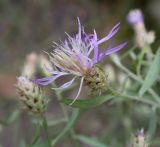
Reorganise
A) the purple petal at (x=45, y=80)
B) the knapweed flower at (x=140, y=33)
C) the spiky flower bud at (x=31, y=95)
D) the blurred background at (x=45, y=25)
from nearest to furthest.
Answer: the purple petal at (x=45, y=80), the spiky flower bud at (x=31, y=95), the knapweed flower at (x=140, y=33), the blurred background at (x=45, y=25)

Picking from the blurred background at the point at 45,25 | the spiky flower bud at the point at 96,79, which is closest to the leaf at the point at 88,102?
the spiky flower bud at the point at 96,79

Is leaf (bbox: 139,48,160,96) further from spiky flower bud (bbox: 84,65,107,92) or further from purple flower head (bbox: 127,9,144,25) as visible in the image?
purple flower head (bbox: 127,9,144,25)

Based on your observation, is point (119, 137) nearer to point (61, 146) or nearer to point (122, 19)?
point (61, 146)

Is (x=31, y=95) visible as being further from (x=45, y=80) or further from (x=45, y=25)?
(x=45, y=25)

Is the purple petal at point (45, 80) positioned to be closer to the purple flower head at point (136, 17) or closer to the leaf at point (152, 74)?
the leaf at point (152, 74)

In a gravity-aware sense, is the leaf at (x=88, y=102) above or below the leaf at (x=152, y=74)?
below

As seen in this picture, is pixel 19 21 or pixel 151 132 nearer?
pixel 151 132

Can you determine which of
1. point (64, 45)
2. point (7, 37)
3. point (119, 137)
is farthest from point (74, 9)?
point (64, 45)

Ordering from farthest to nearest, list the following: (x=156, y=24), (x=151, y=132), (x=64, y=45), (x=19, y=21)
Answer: (x=19, y=21), (x=156, y=24), (x=151, y=132), (x=64, y=45)
